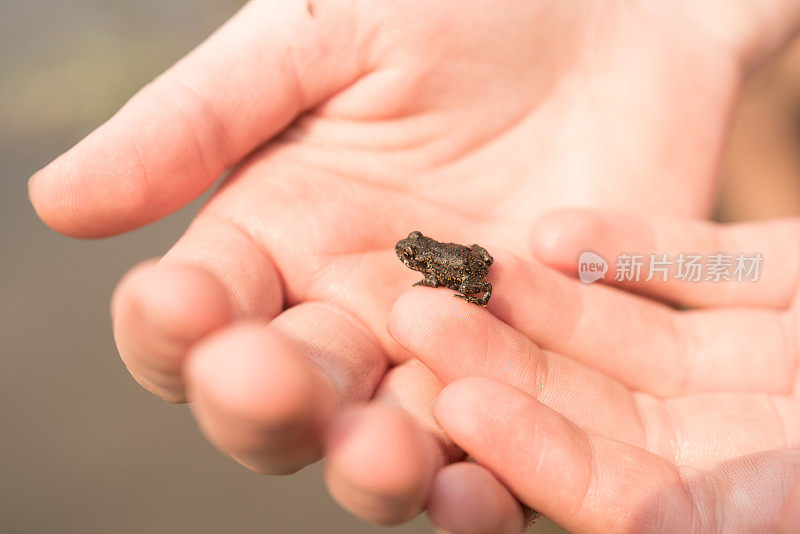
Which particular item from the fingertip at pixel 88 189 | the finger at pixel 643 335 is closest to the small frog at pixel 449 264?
the finger at pixel 643 335

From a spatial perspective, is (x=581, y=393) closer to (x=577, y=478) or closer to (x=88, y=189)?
(x=577, y=478)

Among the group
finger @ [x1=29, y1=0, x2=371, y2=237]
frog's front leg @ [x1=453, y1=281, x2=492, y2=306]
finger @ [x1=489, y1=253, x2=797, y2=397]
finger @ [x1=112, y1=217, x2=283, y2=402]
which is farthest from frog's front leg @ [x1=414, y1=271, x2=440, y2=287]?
finger @ [x1=29, y1=0, x2=371, y2=237]

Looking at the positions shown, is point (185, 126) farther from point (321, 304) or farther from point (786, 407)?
point (786, 407)

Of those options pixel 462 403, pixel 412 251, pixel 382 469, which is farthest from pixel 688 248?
pixel 382 469

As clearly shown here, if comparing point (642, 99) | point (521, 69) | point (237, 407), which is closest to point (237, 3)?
point (521, 69)

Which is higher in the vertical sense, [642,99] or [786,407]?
[642,99]

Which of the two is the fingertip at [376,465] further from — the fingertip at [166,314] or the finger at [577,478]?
the fingertip at [166,314]

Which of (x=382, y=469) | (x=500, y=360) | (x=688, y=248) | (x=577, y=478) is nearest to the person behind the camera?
(x=382, y=469)
